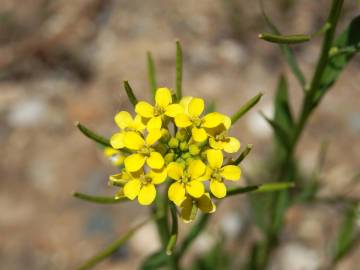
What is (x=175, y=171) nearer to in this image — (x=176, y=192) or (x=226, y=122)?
(x=176, y=192)

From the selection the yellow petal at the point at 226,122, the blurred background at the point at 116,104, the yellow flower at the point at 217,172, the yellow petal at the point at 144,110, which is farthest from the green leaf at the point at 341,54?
the blurred background at the point at 116,104

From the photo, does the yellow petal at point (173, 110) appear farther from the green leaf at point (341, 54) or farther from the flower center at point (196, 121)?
the green leaf at point (341, 54)

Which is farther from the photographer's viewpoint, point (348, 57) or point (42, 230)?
point (42, 230)

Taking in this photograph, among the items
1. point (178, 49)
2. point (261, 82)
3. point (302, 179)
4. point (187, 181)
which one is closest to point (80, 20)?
point (261, 82)

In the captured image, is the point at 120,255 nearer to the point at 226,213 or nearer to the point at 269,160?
the point at 226,213

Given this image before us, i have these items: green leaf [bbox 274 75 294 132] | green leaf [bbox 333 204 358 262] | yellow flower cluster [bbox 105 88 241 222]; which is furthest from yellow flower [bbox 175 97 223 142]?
green leaf [bbox 333 204 358 262]
